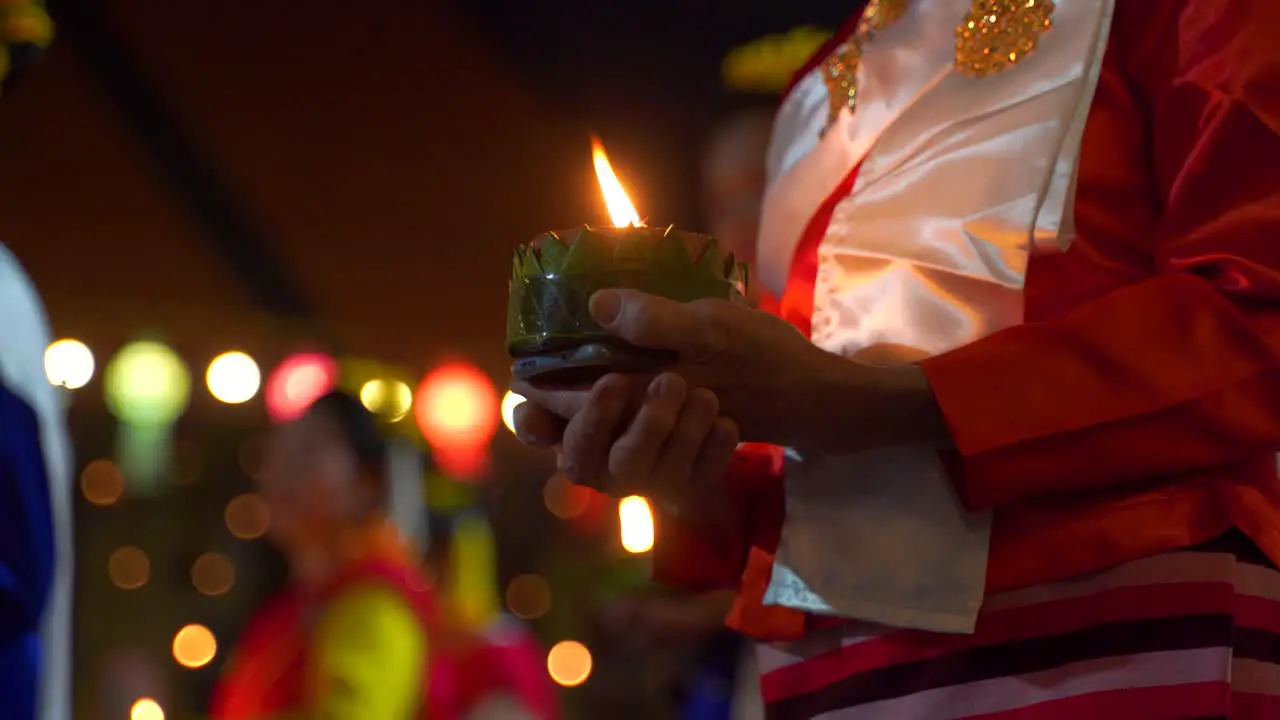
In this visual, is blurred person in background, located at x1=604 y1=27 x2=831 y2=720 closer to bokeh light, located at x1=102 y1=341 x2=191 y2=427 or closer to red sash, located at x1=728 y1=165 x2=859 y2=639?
red sash, located at x1=728 y1=165 x2=859 y2=639

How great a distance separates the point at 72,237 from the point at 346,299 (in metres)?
1.16

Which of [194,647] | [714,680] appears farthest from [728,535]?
[194,647]

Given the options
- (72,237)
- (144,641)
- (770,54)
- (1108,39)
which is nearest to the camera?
(1108,39)

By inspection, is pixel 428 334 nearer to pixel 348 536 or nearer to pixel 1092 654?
pixel 348 536

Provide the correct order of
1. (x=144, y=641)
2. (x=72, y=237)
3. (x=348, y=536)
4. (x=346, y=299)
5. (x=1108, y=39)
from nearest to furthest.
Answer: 1. (x=1108, y=39)
2. (x=348, y=536)
3. (x=72, y=237)
4. (x=346, y=299)
5. (x=144, y=641)


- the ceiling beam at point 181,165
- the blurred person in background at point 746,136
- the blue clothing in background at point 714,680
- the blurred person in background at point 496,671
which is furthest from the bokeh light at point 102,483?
the blurred person in background at point 746,136

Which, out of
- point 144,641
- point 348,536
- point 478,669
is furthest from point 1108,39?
point 144,641

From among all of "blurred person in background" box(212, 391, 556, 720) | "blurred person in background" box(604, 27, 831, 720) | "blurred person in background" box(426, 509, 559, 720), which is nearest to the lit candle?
"blurred person in background" box(604, 27, 831, 720)

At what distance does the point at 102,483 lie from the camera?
7.27 meters

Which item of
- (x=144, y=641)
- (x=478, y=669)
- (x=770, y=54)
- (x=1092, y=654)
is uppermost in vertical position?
(x=770, y=54)

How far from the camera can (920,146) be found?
809mm

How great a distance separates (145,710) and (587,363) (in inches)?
205

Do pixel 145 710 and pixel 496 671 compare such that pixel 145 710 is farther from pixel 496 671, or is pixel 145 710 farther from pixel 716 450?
pixel 716 450

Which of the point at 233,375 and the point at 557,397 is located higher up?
the point at 557,397
